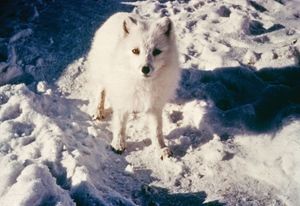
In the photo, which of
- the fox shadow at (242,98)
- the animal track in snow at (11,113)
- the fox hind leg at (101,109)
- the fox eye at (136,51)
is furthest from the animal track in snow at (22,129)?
the fox shadow at (242,98)

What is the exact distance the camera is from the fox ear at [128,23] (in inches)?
170

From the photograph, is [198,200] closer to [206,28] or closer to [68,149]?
[68,149]

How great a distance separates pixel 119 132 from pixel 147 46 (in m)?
1.07

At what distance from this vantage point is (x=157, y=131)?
4680mm

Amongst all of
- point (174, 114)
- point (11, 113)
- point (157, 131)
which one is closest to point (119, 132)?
point (157, 131)

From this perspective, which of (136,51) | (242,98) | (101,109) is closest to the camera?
(136,51)

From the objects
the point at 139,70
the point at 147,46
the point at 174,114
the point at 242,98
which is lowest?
the point at 174,114

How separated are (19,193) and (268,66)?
3.78m

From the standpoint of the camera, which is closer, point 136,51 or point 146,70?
point 146,70

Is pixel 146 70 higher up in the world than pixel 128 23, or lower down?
lower down

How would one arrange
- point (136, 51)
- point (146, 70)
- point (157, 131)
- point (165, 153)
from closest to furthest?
1. point (146, 70)
2. point (136, 51)
3. point (165, 153)
4. point (157, 131)

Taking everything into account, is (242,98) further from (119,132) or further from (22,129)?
(22,129)

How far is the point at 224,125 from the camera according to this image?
4910 mm

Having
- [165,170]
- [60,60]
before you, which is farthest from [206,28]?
[165,170]
